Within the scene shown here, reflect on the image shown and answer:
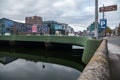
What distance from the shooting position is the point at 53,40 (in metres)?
37.5

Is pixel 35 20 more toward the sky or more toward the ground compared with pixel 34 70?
more toward the sky

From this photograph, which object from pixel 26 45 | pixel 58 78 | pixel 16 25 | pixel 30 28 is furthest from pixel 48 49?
pixel 30 28

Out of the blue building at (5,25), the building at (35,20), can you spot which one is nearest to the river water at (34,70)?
the blue building at (5,25)

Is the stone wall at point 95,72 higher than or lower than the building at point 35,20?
lower

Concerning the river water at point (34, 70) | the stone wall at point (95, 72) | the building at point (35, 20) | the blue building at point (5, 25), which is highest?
the building at point (35, 20)

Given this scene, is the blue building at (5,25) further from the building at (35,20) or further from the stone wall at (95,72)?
the stone wall at (95,72)

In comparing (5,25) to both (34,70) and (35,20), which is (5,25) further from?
(34,70)

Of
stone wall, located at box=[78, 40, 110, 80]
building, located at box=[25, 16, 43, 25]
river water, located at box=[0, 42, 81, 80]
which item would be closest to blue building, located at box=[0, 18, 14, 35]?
building, located at box=[25, 16, 43, 25]

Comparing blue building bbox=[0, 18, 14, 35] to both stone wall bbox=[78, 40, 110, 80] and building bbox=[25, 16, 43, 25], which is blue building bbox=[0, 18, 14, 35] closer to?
building bbox=[25, 16, 43, 25]

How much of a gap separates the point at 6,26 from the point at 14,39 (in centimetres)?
4855

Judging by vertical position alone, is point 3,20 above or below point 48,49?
above

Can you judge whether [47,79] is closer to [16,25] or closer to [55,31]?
[16,25]

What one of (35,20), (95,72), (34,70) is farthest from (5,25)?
(95,72)

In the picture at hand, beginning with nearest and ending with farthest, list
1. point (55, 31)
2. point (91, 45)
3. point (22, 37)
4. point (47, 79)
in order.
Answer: point (47, 79) → point (91, 45) → point (22, 37) → point (55, 31)
